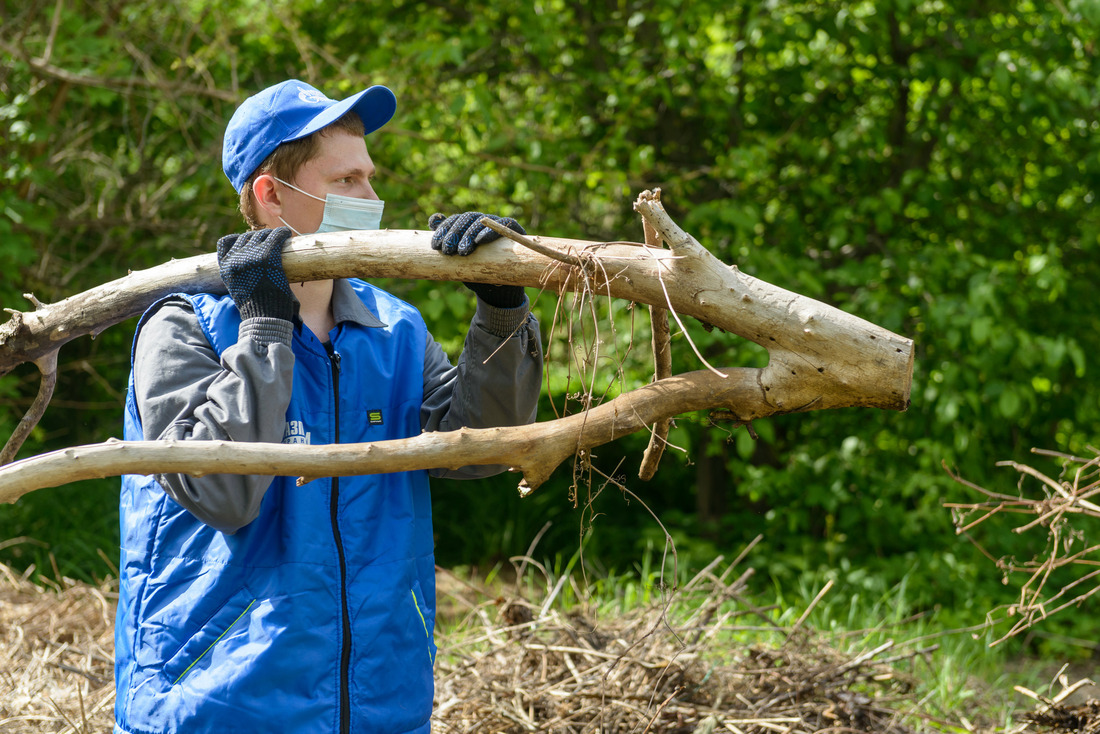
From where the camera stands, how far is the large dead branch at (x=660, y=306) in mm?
1702

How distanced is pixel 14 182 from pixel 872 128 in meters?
4.49

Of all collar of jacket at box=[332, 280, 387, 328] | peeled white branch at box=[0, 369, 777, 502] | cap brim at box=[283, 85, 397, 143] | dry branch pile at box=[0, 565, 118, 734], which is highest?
cap brim at box=[283, 85, 397, 143]

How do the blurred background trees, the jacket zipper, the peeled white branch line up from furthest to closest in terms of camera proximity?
the blurred background trees < the jacket zipper < the peeled white branch

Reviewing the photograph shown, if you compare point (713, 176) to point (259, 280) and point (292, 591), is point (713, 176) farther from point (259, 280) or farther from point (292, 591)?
point (292, 591)

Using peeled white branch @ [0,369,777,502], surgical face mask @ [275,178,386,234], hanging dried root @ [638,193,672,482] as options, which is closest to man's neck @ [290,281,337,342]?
surgical face mask @ [275,178,386,234]

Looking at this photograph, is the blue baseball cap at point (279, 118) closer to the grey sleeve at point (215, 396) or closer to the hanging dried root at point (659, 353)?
the grey sleeve at point (215, 396)

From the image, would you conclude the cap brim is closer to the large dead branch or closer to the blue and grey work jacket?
the large dead branch

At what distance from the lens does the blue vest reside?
1.72 meters

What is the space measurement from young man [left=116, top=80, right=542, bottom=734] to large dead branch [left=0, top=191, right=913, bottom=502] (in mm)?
93

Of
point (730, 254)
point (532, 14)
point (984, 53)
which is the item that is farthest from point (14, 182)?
point (984, 53)

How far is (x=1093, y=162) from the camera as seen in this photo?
489cm

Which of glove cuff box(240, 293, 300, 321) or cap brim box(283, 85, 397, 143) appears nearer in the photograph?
glove cuff box(240, 293, 300, 321)

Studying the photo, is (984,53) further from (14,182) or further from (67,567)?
(67,567)

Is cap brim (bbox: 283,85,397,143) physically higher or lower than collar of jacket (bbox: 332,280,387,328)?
higher
